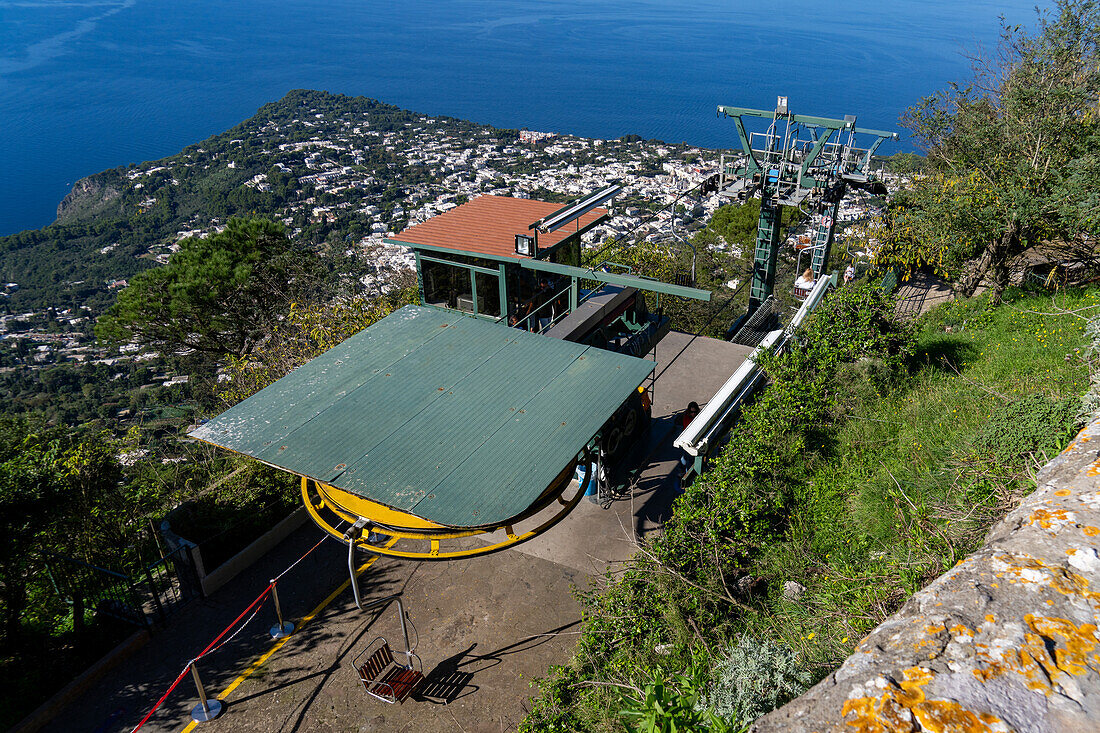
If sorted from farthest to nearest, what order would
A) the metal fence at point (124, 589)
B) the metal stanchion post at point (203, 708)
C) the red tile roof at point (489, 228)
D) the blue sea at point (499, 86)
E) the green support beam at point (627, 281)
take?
the blue sea at point (499, 86)
the red tile roof at point (489, 228)
the green support beam at point (627, 281)
the metal fence at point (124, 589)
the metal stanchion post at point (203, 708)

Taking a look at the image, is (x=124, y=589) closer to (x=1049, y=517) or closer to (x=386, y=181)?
(x=1049, y=517)

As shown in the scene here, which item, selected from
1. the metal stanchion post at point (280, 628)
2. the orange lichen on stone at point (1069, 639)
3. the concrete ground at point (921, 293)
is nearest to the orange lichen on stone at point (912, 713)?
the orange lichen on stone at point (1069, 639)

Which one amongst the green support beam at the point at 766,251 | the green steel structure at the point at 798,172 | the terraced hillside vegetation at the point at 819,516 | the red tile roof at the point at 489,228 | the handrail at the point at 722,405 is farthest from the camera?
the green support beam at the point at 766,251

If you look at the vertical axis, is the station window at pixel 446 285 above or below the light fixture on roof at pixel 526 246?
below

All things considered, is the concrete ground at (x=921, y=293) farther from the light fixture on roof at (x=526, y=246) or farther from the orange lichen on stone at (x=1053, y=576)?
the orange lichen on stone at (x=1053, y=576)

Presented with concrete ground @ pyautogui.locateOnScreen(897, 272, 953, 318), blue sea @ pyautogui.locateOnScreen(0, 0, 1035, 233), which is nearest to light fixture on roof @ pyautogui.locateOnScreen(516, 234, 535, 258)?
concrete ground @ pyautogui.locateOnScreen(897, 272, 953, 318)

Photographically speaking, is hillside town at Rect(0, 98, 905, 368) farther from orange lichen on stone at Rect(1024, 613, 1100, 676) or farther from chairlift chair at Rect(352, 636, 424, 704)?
orange lichen on stone at Rect(1024, 613, 1100, 676)

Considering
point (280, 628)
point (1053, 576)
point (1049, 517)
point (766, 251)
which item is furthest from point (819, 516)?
point (766, 251)
